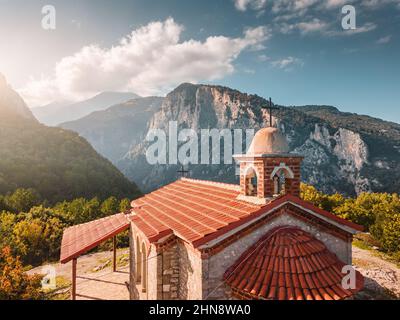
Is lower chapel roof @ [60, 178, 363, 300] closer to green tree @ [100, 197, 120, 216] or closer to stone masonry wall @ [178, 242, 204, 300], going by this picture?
stone masonry wall @ [178, 242, 204, 300]

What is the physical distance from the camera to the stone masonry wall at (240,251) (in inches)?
281

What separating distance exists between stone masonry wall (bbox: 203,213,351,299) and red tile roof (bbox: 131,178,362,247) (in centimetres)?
49

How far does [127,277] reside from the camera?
592 inches

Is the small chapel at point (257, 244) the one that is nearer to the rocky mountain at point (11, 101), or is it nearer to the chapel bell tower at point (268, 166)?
the chapel bell tower at point (268, 166)

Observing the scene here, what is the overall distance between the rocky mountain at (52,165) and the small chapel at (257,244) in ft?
154

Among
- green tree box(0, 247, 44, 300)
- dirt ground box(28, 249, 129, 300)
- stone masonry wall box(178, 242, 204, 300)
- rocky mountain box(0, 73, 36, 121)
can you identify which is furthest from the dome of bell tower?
rocky mountain box(0, 73, 36, 121)

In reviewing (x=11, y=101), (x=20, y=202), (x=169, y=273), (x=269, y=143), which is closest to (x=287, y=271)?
(x=169, y=273)

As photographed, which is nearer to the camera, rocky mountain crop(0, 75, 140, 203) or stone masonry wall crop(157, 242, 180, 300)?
stone masonry wall crop(157, 242, 180, 300)

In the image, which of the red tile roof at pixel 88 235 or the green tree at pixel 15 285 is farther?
the green tree at pixel 15 285

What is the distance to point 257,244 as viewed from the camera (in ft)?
24.9

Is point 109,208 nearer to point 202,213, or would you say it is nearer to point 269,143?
point 202,213

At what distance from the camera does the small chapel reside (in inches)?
266

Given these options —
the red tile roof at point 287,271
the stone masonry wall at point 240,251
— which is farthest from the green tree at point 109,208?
the red tile roof at point 287,271
